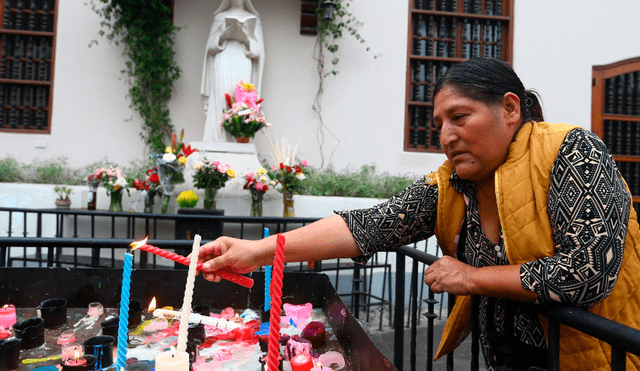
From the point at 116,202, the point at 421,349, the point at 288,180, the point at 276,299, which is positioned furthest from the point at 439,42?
the point at 276,299

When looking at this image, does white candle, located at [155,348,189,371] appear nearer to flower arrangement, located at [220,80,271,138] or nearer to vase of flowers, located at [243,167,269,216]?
vase of flowers, located at [243,167,269,216]

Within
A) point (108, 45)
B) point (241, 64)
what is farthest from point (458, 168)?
point (108, 45)

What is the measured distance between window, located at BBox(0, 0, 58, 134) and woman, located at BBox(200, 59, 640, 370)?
6.51m

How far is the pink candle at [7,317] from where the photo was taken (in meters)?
1.49

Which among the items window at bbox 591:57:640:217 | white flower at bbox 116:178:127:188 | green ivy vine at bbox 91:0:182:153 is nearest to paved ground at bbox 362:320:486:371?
white flower at bbox 116:178:127:188

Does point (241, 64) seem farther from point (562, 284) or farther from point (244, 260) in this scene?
point (562, 284)

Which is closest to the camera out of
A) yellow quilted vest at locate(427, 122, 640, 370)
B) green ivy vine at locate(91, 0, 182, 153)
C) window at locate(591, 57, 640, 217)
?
yellow quilted vest at locate(427, 122, 640, 370)

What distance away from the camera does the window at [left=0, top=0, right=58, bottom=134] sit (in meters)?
6.30

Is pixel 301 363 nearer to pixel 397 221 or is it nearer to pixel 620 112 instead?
pixel 397 221

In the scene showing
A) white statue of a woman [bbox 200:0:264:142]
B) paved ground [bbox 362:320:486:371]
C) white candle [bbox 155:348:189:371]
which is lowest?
paved ground [bbox 362:320:486:371]

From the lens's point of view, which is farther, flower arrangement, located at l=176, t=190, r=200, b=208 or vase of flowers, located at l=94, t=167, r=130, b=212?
vase of flowers, located at l=94, t=167, r=130, b=212

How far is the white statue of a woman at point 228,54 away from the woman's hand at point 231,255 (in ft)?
14.3

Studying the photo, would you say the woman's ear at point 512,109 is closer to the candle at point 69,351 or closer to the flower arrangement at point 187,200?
the candle at point 69,351

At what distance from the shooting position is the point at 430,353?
4.84 feet
